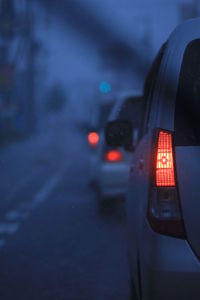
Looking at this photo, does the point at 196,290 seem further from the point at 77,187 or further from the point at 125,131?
the point at 77,187

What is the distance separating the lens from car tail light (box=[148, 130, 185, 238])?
125 inches

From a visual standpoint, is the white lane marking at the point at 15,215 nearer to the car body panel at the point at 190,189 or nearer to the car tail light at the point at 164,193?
the car tail light at the point at 164,193

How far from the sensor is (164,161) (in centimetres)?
329

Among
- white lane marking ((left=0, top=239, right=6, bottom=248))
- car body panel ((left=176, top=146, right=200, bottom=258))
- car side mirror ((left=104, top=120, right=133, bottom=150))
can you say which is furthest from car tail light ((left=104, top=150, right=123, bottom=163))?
car body panel ((left=176, top=146, right=200, bottom=258))

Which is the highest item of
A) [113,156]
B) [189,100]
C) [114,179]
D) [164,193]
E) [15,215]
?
[189,100]

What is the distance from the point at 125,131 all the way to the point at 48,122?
234 feet

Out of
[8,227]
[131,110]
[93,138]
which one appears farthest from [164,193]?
[93,138]

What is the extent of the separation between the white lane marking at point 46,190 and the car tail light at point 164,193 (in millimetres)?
8827

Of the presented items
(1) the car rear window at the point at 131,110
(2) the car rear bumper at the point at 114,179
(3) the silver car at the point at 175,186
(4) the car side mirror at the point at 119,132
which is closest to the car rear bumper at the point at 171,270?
(3) the silver car at the point at 175,186

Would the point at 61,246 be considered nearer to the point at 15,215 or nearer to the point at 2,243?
the point at 2,243

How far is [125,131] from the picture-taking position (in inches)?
192

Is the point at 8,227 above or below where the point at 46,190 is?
above

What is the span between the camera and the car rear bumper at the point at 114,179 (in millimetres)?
9383

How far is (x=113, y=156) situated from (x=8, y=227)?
1.79 meters
